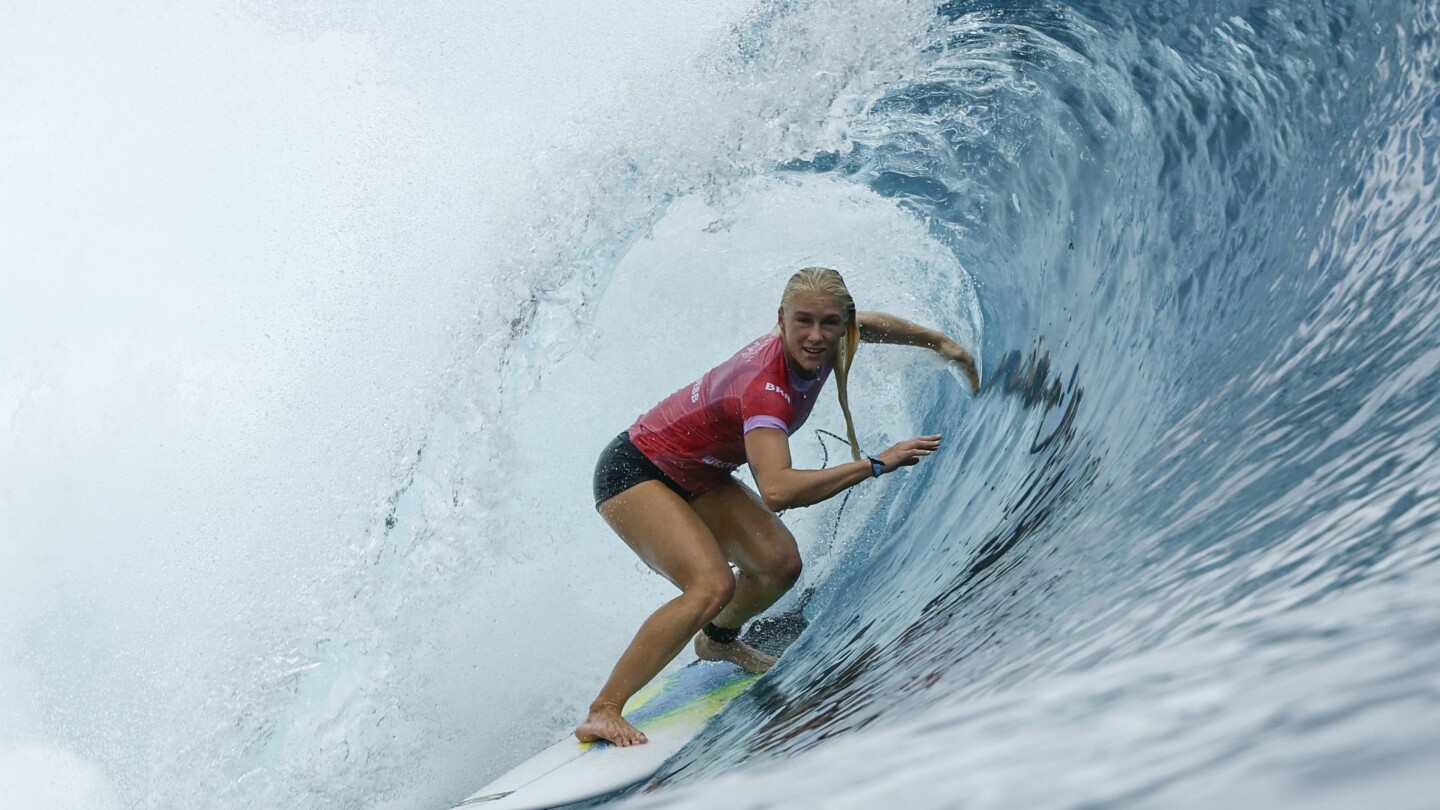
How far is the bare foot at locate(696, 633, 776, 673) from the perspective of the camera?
365cm

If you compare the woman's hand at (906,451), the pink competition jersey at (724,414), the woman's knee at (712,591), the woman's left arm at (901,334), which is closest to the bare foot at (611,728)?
the woman's knee at (712,591)

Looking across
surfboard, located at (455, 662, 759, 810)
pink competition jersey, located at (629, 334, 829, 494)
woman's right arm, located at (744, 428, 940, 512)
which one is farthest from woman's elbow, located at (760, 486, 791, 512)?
surfboard, located at (455, 662, 759, 810)

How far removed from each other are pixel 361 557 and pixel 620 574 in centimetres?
110

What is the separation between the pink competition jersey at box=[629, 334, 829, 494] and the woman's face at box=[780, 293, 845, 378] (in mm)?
61

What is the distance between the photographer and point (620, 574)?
4.95 m

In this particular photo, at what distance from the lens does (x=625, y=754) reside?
306 cm

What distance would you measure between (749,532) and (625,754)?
0.71m

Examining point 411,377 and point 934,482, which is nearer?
point 934,482

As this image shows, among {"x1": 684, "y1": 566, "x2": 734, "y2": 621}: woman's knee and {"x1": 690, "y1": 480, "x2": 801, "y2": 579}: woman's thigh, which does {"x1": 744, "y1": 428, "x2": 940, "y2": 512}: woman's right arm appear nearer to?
{"x1": 684, "y1": 566, "x2": 734, "y2": 621}: woman's knee

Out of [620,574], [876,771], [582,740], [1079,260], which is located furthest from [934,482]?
[876,771]

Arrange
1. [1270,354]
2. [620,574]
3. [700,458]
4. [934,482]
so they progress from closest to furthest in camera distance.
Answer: [1270,354]
[700,458]
[934,482]
[620,574]

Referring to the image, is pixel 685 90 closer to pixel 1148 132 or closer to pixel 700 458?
pixel 1148 132

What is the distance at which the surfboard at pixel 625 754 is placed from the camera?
2916 millimetres

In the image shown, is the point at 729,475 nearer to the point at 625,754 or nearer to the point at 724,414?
the point at 724,414
